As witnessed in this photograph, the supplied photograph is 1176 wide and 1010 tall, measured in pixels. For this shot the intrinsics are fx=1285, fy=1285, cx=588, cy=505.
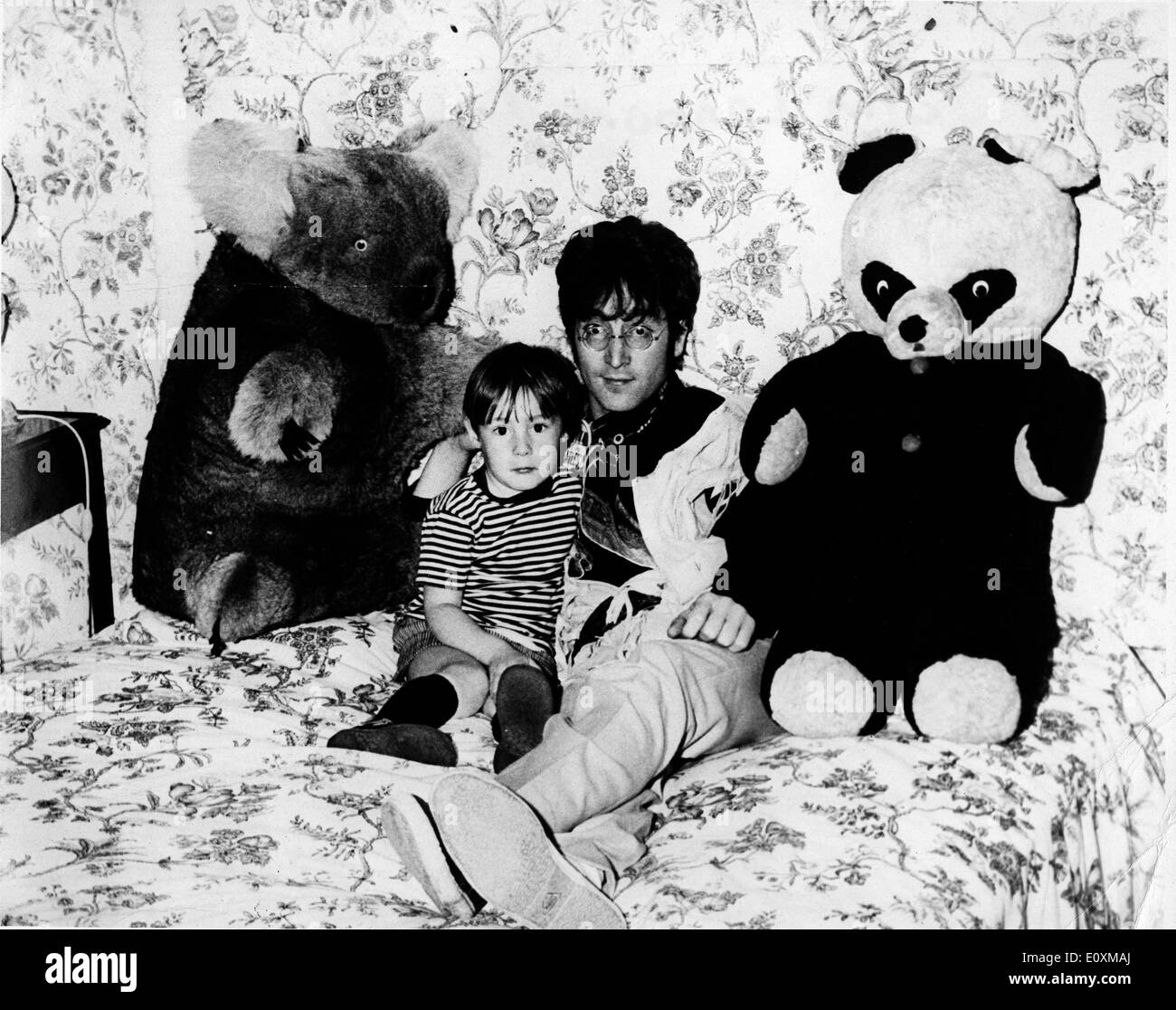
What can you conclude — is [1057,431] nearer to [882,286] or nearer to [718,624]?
[882,286]

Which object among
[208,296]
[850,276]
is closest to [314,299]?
[208,296]

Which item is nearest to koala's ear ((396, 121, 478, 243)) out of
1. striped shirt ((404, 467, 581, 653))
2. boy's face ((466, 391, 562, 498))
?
boy's face ((466, 391, 562, 498))

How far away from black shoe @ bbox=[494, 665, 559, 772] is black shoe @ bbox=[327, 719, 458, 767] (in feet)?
0.24

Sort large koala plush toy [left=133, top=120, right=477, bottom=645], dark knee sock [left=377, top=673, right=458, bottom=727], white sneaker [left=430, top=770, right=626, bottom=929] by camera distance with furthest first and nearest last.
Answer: large koala plush toy [left=133, top=120, right=477, bottom=645] < dark knee sock [left=377, top=673, right=458, bottom=727] < white sneaker [left=430, top=770, right=626, bottom=929]

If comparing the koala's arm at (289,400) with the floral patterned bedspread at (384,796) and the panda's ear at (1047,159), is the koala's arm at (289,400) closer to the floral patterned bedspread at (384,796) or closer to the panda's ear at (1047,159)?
the floral patterned bedspread at (384,796)

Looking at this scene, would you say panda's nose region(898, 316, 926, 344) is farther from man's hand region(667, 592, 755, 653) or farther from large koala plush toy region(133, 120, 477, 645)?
large koala plush toy region(133, 120, 477, 645)

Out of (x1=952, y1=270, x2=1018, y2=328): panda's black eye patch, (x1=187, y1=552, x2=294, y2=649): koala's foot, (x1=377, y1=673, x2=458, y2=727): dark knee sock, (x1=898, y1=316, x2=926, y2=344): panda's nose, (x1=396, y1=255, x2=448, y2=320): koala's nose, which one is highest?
(x1=396, y1=255, x2=448, y2=320): koala's nose

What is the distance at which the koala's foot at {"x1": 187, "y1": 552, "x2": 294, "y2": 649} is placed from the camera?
1.90 metres

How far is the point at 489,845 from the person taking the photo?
4.72ft

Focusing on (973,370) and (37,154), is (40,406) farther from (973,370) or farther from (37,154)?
(973,370)

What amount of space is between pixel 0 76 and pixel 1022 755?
67.9 inches

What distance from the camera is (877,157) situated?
1.74m

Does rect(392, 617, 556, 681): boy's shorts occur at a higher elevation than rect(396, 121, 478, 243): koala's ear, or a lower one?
lower

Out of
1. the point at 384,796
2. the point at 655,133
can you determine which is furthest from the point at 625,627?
the point at 655,133
